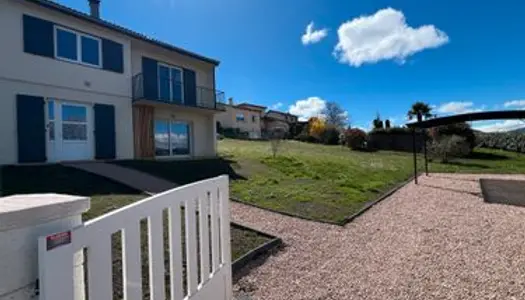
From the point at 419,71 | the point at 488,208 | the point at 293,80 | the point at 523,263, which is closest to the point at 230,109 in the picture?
the point at 293,80

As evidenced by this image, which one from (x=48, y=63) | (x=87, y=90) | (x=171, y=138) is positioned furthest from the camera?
(x=171, y=138)

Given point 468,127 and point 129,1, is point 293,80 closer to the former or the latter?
point 468,127

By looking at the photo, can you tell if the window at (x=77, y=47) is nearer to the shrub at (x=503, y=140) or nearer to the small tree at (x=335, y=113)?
the shrub at (x=503, y=140)

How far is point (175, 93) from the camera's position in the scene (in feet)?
58.5

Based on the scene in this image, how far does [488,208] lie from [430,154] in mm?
16992

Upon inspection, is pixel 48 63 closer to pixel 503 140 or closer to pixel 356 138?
pixel 356 138

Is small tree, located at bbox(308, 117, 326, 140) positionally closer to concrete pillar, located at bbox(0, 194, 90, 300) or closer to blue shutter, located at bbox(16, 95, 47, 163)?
blue shutter, located at bbox(16, 95, 47, 163)

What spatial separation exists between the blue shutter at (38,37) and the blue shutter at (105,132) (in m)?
2.63

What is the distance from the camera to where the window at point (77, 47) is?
13.0 m

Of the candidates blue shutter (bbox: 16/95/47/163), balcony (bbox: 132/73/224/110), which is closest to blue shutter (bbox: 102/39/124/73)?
balcony (bbox: 132/73/224/110)

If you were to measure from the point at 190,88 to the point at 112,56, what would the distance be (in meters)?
4.80

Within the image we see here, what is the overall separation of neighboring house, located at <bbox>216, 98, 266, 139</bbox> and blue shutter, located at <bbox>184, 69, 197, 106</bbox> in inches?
1061

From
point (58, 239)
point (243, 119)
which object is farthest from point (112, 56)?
point (243, 119)

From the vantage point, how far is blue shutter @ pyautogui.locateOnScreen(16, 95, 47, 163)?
11.7 meters
